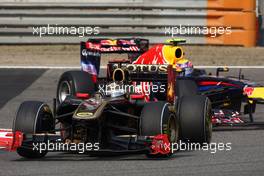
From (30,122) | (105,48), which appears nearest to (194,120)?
(30,122)

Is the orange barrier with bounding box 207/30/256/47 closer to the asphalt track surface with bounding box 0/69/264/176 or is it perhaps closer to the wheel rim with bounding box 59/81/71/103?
the wheel rim with bounding box 59/81/71/103

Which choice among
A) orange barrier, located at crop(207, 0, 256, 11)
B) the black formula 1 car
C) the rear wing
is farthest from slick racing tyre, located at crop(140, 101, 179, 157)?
orange barrier, located at crop(207, 0, 256, 11)

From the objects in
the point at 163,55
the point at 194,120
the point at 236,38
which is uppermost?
the point at 163,55

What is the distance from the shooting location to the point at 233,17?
19.8 metres

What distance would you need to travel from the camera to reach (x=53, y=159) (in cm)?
992

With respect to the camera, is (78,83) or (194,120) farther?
(78,83)


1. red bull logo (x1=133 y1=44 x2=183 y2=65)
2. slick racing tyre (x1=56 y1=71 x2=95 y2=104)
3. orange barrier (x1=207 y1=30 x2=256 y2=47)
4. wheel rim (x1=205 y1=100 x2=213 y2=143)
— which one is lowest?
orange barrier (x1=207 y1=30 x2=256 y2=47)

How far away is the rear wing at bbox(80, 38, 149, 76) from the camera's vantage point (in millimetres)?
13328

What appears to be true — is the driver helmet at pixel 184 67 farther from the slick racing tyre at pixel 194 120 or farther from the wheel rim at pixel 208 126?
the slick racing tyre at pixel 194 120

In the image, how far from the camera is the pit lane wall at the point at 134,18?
19812 millimetres

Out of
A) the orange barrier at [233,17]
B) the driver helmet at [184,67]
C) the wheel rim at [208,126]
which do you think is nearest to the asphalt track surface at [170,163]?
the wheel rim at [208,126]

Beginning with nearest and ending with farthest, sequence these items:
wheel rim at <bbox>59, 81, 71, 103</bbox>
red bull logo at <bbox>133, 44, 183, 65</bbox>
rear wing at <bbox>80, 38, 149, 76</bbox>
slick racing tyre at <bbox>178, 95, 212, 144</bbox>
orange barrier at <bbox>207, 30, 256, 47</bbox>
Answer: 1. slick racing tyre at <bbox>178, 95, 212, 144</bbox>
2. wheel rim at <bbox>59, 81, 71, 103</bbox>
3. red bull logo at <bbox>133, 44, 183, 65</bbox>
4. rear wing at <bbox>80, 38, 149, 76</bbox>
5. orange barrier at <bbox>207, 30, 256, 47</bbox>

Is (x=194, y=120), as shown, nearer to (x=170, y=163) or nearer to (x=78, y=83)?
(x=170, y=163)

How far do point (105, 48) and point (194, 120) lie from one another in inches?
130
